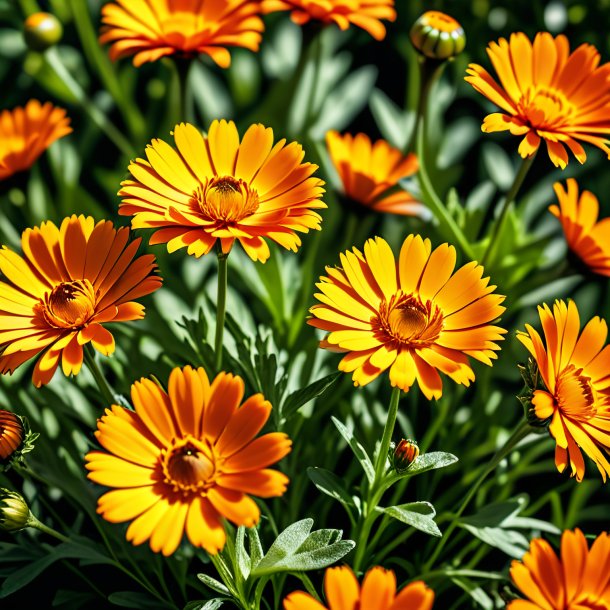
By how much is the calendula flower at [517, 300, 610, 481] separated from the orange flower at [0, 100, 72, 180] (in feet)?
2.03

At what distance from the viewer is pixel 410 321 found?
693 millimetres

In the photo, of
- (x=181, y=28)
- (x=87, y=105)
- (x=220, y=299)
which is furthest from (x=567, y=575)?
(x=87, y=105)

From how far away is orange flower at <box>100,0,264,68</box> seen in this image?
0.88 metres

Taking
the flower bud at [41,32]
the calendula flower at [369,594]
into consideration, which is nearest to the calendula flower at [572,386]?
the calendula flower at [369,594]

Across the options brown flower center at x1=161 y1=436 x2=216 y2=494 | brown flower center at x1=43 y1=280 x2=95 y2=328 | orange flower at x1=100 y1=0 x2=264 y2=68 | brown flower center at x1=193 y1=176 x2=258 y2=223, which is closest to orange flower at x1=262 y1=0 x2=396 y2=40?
orange flower at x1=100 y1=0 x2=264 y2=68

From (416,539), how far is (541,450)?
0.20 metres

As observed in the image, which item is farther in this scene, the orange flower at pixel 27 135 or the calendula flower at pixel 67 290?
the orange flower at pixel 27 135

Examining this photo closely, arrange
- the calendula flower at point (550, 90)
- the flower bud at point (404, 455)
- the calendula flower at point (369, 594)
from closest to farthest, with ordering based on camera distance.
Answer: the calendula flower at point (369, 594) < the flower bud at point (404, 455) < the calendula flower at point (550, 90)

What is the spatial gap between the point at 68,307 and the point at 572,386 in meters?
0.45

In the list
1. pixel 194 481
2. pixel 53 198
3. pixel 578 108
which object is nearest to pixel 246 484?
pixel 194 481

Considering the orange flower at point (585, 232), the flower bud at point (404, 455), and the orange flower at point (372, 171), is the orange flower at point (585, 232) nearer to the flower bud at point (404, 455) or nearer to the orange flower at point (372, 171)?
the orange flower at point (372, 171)

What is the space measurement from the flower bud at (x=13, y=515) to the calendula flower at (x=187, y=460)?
133mm

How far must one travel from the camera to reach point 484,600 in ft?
2.72

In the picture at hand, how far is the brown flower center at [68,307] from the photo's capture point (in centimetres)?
70
